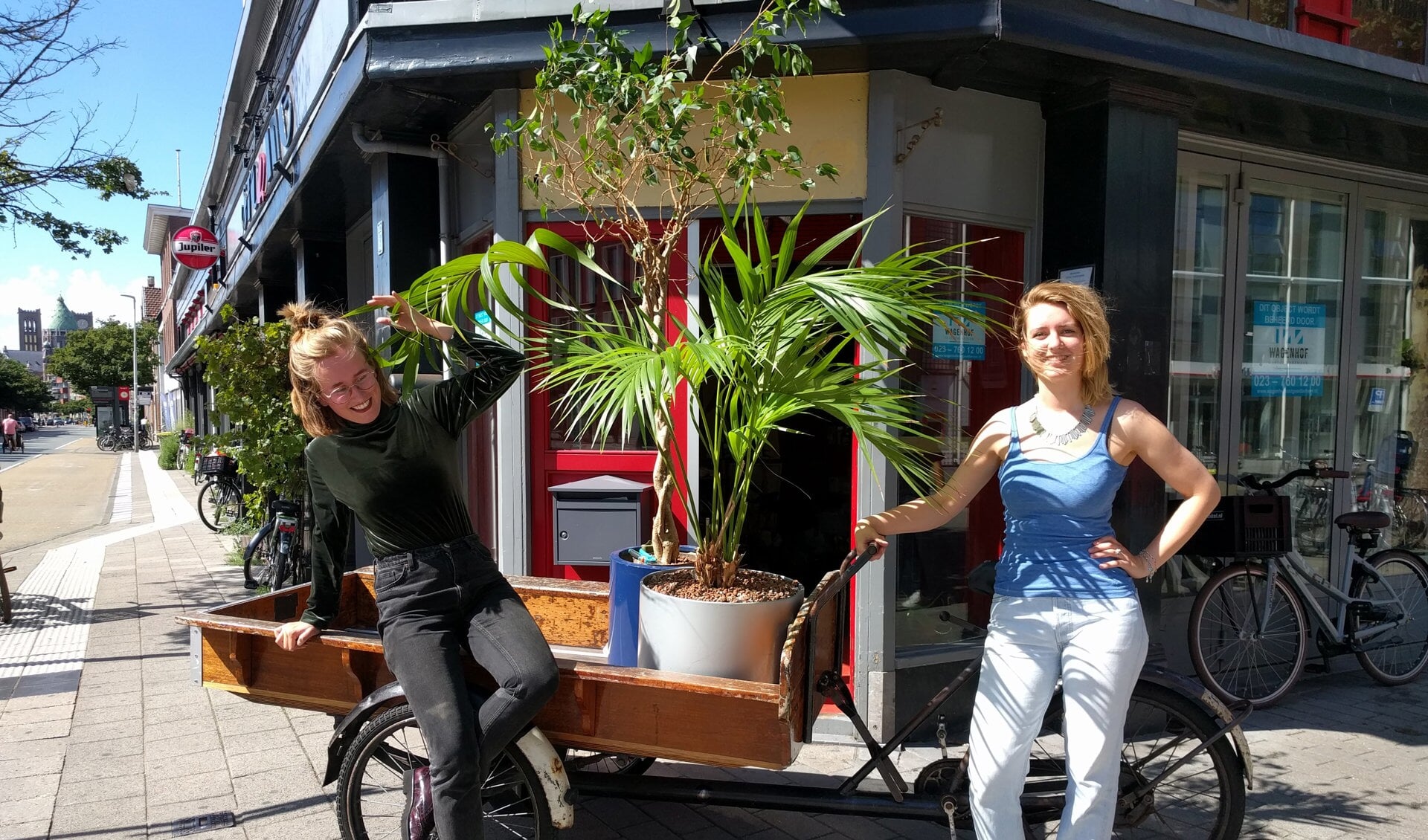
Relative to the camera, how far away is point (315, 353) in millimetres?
2537

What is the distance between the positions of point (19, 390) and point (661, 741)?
88.4 meters

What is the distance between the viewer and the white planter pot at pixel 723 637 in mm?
2584

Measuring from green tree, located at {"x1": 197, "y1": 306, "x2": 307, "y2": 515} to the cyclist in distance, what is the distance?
379 cm

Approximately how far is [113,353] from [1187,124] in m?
63.4

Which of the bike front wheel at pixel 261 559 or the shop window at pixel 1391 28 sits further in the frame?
the bike front wheel at pixel 261 559

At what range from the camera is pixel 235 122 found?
13.9 m

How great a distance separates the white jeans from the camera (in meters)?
2.37

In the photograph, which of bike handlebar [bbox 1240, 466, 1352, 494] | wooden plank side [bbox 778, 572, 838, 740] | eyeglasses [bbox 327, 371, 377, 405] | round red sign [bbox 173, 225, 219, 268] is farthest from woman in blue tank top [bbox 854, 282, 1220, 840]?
round red sign [bbox 173, 225, 219, 268]

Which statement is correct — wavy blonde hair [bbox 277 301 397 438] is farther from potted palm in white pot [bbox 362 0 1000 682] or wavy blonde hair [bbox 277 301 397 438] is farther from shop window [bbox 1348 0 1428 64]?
shop window [bbox 1348 0 1428 64]

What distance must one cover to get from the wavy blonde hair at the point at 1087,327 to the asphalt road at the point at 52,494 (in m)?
11.6

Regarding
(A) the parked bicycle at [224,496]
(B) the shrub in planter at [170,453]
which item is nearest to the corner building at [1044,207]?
(A) the parked bicycle at [224,496]

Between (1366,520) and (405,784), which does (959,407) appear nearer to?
(1366,520)

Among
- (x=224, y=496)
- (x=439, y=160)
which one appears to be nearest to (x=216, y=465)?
(x=224, y=496)

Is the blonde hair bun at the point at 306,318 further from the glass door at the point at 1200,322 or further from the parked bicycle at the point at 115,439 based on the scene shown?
the parked bicycle at the point at 115,439
